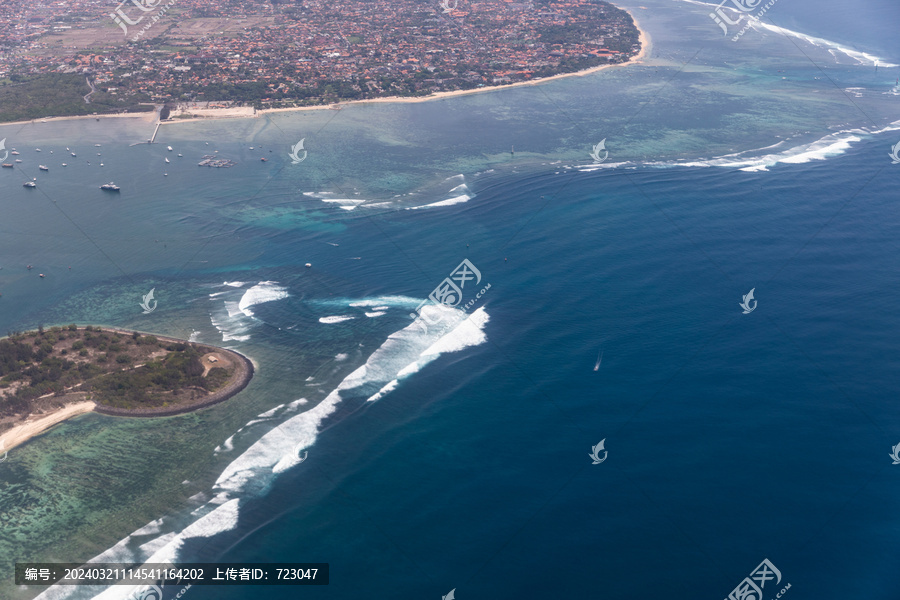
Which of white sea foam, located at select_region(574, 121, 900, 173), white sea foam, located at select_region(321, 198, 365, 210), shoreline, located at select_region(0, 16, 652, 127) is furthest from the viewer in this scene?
shoreline, located at select_region(0, 16, 652, 127)

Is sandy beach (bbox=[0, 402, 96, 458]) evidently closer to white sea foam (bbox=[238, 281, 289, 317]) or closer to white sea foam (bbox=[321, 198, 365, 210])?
white sea foam (bbox=[238, 281, 289, 317])

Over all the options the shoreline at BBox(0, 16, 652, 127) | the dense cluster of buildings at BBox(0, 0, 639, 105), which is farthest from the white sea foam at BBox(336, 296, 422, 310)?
the dense cluster of buildings at BBox(0, 0, 639, 105)

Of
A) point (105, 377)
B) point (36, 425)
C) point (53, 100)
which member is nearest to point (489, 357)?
point (105, 377)

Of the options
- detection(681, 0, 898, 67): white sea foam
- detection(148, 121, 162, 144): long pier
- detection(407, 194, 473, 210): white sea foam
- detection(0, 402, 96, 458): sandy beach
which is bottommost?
detection(0, 402, 96, 458): sandy beach

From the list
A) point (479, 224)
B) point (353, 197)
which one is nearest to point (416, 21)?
point (353, 197)

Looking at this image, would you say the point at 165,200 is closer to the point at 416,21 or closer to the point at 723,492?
the point at 723,492

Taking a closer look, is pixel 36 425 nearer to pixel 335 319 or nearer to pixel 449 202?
pixel 335 319
